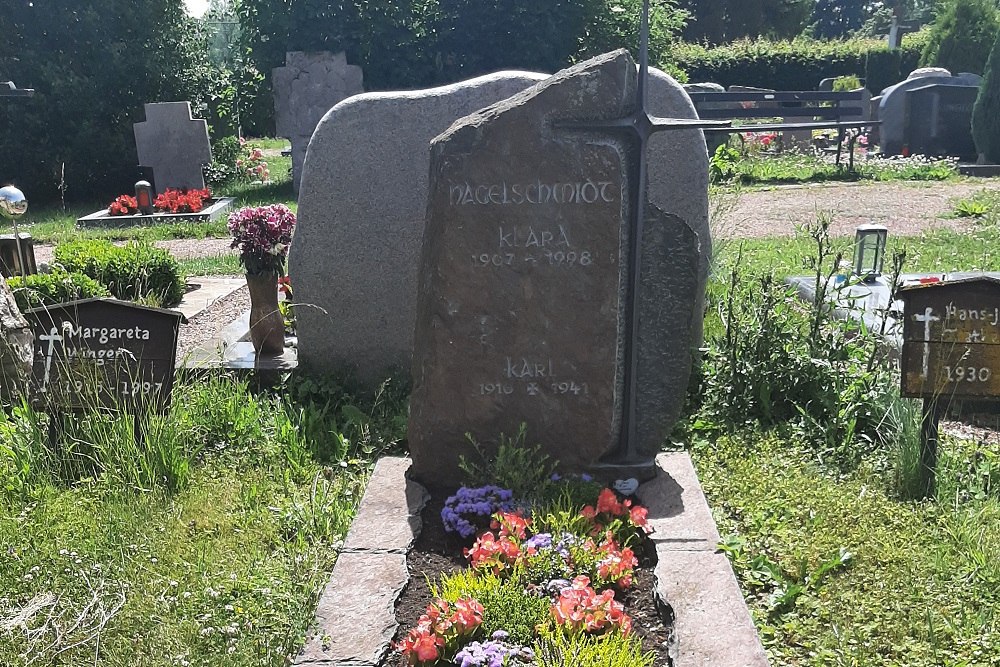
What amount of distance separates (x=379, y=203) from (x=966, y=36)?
20.2 metres

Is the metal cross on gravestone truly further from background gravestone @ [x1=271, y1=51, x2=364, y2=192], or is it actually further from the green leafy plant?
background gravestone @ [x1=271, y1=51, x2=364, y2=192]

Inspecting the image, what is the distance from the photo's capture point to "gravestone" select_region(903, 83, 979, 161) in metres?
16.8

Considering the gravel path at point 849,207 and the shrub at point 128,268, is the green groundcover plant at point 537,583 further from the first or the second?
the gravel path at point 849,207

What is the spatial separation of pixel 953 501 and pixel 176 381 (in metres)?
3.35

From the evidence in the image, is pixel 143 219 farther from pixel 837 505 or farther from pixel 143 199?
pixel 837 505

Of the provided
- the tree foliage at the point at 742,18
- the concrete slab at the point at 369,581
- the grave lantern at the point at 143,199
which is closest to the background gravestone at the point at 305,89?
the grave lantern at the point at 143,199

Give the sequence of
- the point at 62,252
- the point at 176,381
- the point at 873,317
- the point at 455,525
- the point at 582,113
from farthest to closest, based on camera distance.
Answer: the point at 62,252, the point at 873,317, the point at 176,381, the point at 582,113, the point at 455,525

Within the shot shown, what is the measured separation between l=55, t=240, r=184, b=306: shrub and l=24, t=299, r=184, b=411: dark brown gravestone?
2879 millimetres

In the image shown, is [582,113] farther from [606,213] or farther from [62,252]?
[62,252]

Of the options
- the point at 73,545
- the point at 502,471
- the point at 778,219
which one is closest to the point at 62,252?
the point at 73,545

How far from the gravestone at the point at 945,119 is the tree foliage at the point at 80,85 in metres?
13.3

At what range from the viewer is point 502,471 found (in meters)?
3.45

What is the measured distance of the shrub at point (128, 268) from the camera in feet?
23.2

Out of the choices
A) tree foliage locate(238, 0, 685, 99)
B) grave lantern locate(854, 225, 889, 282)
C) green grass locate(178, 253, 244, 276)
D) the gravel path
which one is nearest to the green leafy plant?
grave lantern locate(854, 225, 889, 282)
